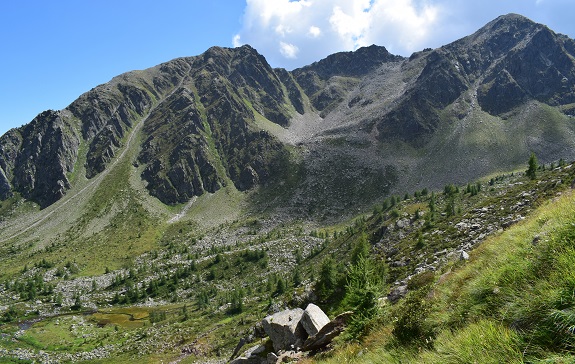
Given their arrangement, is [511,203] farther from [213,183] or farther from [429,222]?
[213,183]

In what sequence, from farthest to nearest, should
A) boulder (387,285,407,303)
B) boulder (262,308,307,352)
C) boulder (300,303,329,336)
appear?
boulder (262,308,307,352) → boulder (300,303,329,336) → boulder (387,285,407,303)

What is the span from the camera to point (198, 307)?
78.4 m

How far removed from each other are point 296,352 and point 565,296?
50.5ft

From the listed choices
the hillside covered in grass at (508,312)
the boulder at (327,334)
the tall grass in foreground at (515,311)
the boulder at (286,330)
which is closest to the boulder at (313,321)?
the boulder at (327,334)

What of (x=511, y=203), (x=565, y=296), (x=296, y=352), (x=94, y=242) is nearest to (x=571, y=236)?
(x=565, y=296)

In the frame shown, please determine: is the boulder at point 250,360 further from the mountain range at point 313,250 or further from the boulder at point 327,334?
the boulder at point 327,334

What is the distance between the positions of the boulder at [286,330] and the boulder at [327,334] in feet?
6.00

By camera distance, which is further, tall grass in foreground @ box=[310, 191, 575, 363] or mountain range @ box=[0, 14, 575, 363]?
mountain range @ box=[0, 14, 575, 363]

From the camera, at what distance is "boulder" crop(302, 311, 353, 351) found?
16.0 m

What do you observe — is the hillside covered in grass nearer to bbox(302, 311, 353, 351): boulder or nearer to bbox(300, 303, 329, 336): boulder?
bbox(302, 311, 353, 351): boulder

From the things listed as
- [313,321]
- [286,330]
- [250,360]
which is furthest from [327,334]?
[250,360]

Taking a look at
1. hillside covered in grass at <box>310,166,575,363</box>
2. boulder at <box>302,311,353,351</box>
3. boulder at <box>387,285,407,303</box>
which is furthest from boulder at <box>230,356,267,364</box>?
hillside covered in grass at <box>310,166,575,363</box>

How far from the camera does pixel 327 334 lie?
1614 centimetres

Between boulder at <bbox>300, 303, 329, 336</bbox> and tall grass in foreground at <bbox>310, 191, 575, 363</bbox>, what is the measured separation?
31.1 feet
